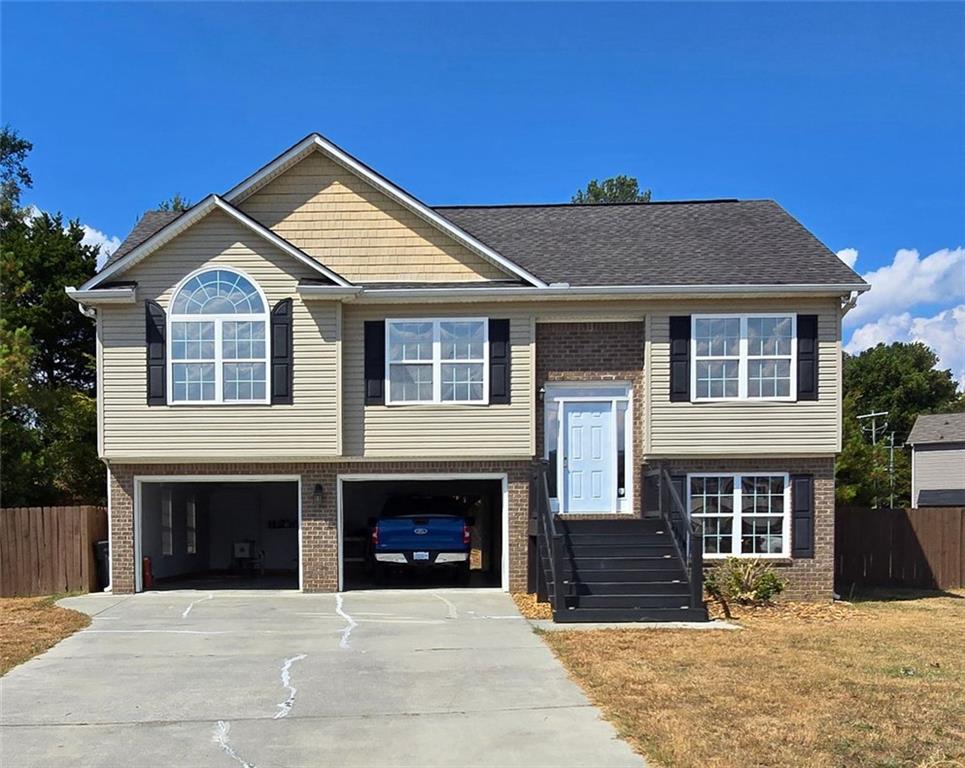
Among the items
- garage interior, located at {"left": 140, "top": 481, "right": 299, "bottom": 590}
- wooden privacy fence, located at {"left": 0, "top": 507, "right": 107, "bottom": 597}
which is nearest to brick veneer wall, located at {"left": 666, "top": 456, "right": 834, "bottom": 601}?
garage interior, located at {"left": 140, "top": 481, "right": 299, "bottom": 590}

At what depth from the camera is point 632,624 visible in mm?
11523

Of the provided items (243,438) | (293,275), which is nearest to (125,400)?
(243,438)

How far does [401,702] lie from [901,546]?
548 inches

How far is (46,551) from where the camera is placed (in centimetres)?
1466

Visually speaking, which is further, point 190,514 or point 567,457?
point 190,514

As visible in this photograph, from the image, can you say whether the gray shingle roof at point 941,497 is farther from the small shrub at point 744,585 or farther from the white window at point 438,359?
the white window at point 438,359

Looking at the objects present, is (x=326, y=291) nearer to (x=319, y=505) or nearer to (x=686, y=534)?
(x=319, y=505)

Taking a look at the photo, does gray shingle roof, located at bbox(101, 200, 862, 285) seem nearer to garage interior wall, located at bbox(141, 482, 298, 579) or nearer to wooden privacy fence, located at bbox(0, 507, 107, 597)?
wooden privacy fence, located at bbox(0, 507, 107, 597)

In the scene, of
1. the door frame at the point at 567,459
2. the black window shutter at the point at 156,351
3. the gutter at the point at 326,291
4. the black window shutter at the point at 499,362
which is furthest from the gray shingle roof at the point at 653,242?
the gutter at the point at 326,291

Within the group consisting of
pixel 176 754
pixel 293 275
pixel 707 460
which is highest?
pixel 293 275

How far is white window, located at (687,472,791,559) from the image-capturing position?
14789 millimetres

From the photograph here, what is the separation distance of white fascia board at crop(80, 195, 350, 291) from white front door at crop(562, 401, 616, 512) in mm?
4671

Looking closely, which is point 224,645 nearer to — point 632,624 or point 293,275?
point 632,624

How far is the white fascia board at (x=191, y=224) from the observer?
45.8 feet
